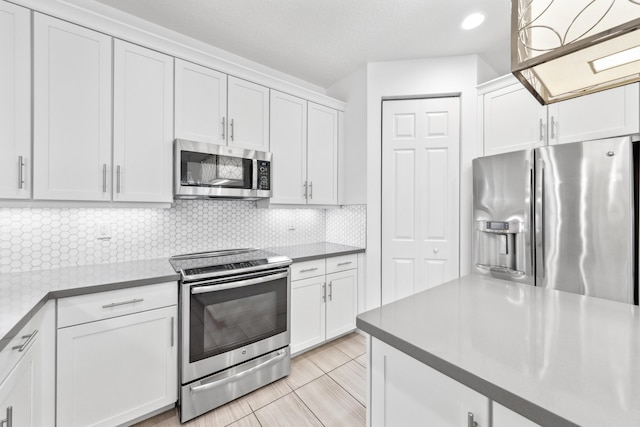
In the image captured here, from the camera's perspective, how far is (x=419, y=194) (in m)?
2.77

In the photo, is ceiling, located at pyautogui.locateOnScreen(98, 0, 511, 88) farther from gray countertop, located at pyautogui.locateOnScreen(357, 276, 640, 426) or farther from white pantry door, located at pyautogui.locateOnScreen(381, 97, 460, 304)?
gray countertop, located at pyautogui.locateOnScreen(357, 276, 640, 426)

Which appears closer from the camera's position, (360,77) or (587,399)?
(587,399)

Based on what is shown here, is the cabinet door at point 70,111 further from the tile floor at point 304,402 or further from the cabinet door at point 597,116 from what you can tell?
the cabinet door at point 597,116

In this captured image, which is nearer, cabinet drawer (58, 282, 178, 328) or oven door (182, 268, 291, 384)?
cabinet drawer (58, 282, 178, 328)

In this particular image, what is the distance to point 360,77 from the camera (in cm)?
294

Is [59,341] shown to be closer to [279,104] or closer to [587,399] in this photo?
[587,399]

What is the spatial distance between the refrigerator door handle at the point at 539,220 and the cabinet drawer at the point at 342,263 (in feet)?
4.87

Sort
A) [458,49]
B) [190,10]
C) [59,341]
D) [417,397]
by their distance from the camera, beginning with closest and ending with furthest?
[417,397]
[59,341]
[190,10]
[458,49]

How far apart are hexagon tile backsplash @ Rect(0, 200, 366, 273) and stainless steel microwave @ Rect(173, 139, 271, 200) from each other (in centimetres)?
34

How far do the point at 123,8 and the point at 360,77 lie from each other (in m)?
2.06

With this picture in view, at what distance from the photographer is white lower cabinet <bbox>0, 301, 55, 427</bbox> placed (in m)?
1.00

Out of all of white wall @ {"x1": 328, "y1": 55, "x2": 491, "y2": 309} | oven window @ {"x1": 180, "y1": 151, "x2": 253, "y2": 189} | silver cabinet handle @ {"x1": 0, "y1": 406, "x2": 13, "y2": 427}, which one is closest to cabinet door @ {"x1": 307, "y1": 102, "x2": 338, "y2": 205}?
white wall @ {"x1": 328, "y1": 55, "x2": 491, "y2": 309}

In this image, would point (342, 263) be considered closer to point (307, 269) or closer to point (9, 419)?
point (307, 269)

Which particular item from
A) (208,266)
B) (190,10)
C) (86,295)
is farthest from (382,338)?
(190,10)
